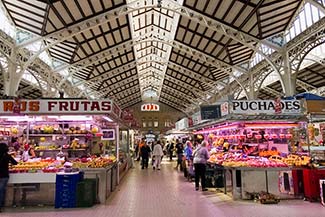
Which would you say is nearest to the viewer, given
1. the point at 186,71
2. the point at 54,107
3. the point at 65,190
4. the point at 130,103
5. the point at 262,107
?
the point at 65,190

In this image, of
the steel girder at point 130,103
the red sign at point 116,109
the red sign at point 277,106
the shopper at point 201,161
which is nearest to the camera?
the red sign at point 116,109

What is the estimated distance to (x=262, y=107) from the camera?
23.9 feet

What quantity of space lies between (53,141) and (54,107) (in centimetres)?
280

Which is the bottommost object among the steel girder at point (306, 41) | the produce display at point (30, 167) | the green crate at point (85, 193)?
the green crate at point (85, 193)

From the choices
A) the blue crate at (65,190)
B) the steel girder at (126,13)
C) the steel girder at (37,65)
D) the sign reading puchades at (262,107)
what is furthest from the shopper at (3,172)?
the steel girder at (126,13)

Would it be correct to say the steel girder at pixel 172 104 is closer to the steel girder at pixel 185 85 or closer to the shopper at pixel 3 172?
the steel girder at pixel 185 85

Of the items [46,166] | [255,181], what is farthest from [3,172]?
[255,181]

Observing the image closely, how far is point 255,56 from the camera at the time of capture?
634 inches

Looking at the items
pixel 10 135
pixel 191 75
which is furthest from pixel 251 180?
pixel 191 75

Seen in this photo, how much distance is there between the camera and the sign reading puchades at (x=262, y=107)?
23.6ft

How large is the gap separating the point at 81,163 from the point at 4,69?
7.65 m

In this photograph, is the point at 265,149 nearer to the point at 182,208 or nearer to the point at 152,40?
the point at 182,208

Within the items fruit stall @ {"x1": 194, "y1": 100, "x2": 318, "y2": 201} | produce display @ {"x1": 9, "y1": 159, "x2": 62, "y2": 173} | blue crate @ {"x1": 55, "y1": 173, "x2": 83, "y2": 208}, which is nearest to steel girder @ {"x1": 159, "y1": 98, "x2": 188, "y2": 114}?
fruit stall @ {"x1": 194, "y1": 100, "x2": 318, "y2": 201}

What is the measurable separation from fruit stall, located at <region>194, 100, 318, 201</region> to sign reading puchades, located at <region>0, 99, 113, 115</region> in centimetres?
343
